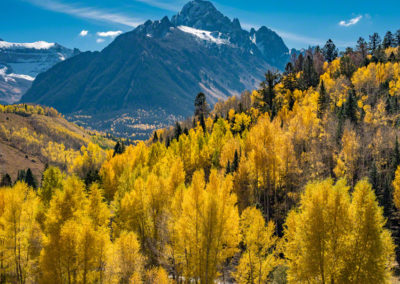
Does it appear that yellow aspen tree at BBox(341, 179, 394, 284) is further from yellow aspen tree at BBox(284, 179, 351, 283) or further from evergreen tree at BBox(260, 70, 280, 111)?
evergreen tree at BBox(260, 70, 280, 111)

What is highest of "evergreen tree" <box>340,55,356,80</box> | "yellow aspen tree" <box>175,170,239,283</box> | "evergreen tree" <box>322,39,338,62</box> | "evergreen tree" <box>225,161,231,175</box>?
"evergreen tree" <box>322,39,338,62</box>

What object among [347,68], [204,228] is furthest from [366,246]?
[347,68]

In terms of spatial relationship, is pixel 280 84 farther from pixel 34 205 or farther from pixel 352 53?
pixel 34 205

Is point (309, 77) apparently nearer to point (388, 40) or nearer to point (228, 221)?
point (388, 40)

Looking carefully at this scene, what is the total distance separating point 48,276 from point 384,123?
56.8 meters

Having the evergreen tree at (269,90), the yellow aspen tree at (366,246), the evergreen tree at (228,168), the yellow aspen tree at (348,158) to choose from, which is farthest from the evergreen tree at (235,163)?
the evergreen tree at (269,90)

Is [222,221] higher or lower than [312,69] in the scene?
lower

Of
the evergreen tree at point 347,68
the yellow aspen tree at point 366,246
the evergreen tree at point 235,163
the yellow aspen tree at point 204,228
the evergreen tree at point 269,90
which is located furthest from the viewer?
the evergreen tree at point 347,68

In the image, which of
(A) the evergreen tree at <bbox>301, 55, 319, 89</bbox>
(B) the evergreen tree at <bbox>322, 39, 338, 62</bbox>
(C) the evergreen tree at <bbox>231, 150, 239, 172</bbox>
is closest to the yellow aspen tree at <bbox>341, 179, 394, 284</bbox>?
(C) the evergreen tree at <bbox>231, 150, 239, 172</bbox>

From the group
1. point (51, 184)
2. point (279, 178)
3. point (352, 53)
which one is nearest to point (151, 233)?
point (279, 178)

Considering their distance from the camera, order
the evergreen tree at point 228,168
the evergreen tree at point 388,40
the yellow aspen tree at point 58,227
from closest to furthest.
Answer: the yellow aspen tree at point 58,227 → the evergreen tree at point 228,168 → the evergreen tree at point 388,40

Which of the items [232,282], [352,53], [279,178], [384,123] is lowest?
[232,282]

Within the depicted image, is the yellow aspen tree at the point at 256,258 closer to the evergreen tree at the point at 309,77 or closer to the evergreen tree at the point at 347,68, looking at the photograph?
the evergreen tree at the point at 347,68

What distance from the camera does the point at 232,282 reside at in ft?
126
